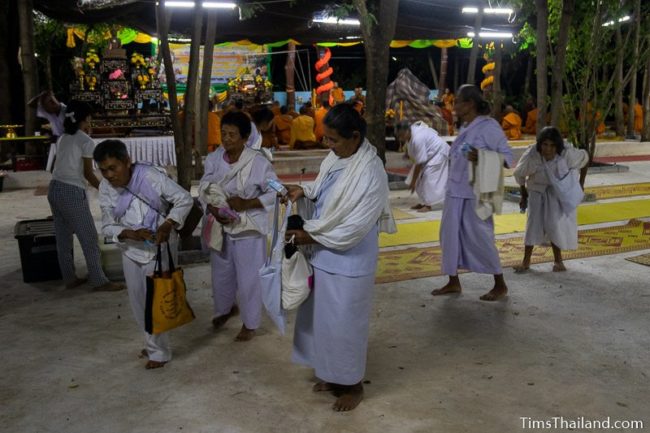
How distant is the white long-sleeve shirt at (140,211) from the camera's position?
3850mm

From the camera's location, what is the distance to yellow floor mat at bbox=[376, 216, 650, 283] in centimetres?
597

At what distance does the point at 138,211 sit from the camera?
3848 mm

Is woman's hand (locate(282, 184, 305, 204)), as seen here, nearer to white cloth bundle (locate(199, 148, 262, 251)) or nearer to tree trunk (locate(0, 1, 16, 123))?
white cloth bundle (locate(199, 148, 262, 251))

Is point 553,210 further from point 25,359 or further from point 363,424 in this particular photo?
point 25,359

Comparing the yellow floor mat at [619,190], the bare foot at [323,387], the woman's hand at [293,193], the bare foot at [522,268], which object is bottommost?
the bare foot at [323,387]

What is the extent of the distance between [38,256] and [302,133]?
9261 mm

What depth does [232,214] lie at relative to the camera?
4273 millimetres

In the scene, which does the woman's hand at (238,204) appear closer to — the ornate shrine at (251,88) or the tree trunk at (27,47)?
the tree trunk at (27,47)

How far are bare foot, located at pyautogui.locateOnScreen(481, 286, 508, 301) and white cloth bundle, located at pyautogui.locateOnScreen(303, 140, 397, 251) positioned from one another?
217 cm

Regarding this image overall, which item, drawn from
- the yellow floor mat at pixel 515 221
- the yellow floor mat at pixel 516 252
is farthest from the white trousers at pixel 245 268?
the yellow floor mat at pixel 515 221

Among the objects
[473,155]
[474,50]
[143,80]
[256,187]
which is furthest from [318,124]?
[256,187]

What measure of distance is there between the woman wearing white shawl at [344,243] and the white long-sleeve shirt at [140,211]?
73 cm

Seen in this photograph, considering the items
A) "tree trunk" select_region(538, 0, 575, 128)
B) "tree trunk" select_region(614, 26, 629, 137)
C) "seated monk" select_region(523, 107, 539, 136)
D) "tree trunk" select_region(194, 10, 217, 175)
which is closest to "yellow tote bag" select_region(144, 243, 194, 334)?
"tree trunk" select_region(194, 10, 217, 175)

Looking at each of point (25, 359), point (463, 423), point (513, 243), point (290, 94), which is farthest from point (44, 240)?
point (290, 94)
